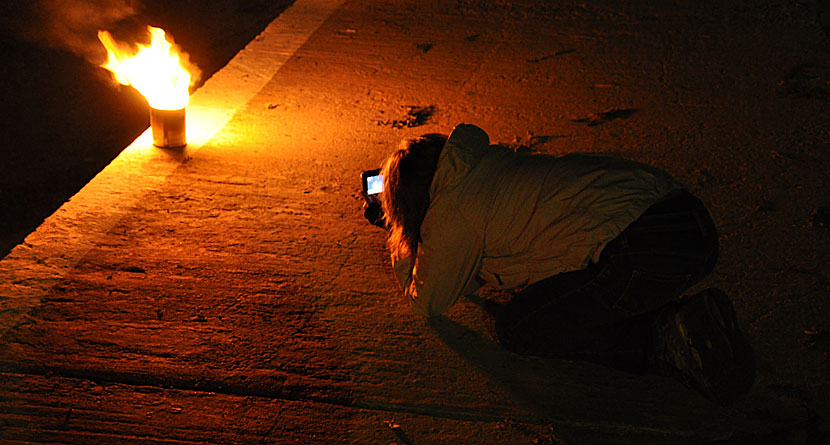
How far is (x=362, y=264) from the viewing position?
329 centimetres

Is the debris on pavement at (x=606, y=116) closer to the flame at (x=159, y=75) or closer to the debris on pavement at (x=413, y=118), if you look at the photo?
the debris on pavement at (x=413, y=118)

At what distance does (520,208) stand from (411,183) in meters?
0.38

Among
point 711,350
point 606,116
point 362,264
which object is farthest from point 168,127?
point 711,350

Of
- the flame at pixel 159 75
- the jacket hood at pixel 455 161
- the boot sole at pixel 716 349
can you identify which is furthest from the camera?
the flame at pixel 159 75

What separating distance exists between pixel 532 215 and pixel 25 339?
204 cm

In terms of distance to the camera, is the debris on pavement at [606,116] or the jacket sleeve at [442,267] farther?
the debris on pavement at [606,116]

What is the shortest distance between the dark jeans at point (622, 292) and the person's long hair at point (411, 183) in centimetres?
52

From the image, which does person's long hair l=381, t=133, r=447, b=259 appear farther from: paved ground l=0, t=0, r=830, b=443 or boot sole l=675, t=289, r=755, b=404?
boot sole l=675, t=289, r=755, b=404

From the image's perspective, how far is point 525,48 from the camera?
580 cm

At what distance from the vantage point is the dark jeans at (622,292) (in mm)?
2375

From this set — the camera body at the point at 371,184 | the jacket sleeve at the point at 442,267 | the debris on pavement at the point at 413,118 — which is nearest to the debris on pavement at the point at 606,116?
the debris on pavement at the point at 413,118

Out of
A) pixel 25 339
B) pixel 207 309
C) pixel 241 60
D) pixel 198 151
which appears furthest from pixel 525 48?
pixel 25 339

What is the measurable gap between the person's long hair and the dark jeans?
1.72ft

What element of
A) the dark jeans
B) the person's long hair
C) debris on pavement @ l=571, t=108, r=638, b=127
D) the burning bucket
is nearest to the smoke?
the burning bucket
